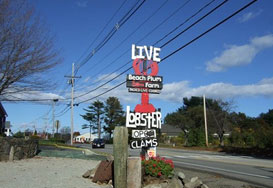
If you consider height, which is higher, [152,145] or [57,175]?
[152,145]

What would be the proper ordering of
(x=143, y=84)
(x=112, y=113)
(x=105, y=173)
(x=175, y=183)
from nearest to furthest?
(x=175, y=183)
(x=105, y=173)
(x=143, y=84)
(x=112, y=113)

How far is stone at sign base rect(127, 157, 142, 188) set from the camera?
750 cm

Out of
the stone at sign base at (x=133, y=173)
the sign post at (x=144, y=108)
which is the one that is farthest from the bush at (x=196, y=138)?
the stone at sign base at (x=133, y=173)

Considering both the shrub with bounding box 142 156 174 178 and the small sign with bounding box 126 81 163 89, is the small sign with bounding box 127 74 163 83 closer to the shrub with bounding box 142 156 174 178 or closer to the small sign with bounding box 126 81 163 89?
the small sign with bounding box 126 81 163 89

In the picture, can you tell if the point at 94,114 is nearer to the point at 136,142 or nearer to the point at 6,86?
the point at 6,86

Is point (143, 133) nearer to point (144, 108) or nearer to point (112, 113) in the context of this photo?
point (144, 108)

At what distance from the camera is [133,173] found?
756cm

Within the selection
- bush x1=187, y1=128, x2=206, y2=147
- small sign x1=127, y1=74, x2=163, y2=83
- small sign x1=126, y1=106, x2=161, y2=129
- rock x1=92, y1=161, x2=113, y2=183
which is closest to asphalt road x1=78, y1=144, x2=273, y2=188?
small sign x1=126, y1=106, x2=161, y2=129

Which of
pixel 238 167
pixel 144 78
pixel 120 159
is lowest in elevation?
pixel 238 167

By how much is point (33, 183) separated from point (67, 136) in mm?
106410

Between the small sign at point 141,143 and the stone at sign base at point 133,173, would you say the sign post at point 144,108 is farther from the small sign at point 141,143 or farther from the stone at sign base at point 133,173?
the stone at sign base at point 133,173

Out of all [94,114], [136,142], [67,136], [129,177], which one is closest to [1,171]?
[136,142]

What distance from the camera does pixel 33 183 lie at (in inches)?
347

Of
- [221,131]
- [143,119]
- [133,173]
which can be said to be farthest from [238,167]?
[221,131]
